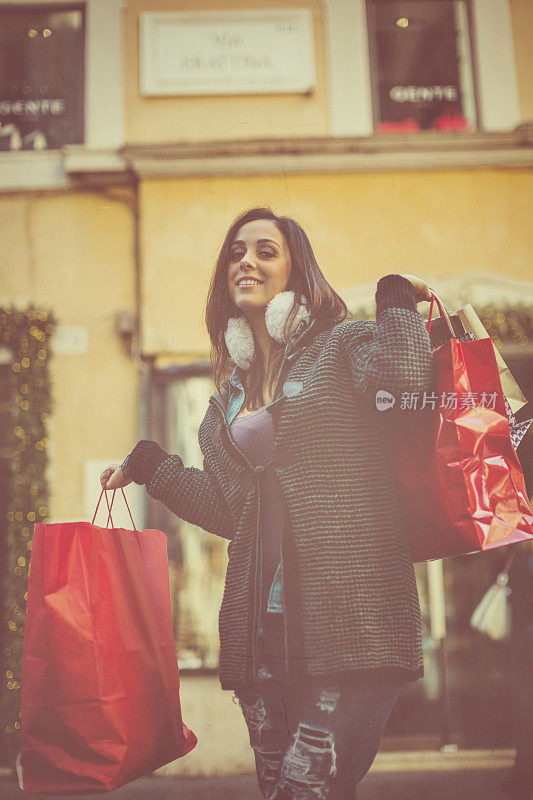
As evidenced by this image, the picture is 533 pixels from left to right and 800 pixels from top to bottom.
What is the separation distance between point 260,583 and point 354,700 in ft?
1.12

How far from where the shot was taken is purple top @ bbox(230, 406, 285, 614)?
1.94 metres

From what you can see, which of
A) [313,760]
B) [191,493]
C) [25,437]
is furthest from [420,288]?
[25,437]

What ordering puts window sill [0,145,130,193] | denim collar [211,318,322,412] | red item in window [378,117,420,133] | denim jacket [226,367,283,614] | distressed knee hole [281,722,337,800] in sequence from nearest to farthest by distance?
distressed knee hole [281,722,337,800] < denim jacket [226,367,283,614] < denim collar [211,318,322,412] < window sill [0,145,130,193] < red item in window [378,117,420,133]

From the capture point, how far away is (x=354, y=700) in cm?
181

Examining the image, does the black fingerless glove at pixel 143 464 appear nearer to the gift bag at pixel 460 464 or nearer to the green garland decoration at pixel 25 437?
the gift bag at pixel 460 464

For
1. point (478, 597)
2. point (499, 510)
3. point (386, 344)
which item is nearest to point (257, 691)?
point (499, 510)

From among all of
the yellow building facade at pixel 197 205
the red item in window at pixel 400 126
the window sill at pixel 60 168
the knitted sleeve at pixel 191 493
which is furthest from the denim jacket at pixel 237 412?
the red item in window at pixel 400 126

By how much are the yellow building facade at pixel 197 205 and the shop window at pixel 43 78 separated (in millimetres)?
63

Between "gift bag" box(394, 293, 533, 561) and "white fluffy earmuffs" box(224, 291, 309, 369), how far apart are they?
44cm

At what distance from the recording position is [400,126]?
445 cm

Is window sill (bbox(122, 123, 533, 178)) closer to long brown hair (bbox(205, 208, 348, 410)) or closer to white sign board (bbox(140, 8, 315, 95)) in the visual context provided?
white sign board (bbox(140, 8, 315, 95))

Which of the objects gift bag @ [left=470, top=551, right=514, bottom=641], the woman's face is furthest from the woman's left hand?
gift bag @ [left=470, top=551, right=514, bottom=641]

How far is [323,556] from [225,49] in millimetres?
2686

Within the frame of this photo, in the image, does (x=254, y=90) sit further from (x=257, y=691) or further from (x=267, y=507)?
(x=257, y=691)
